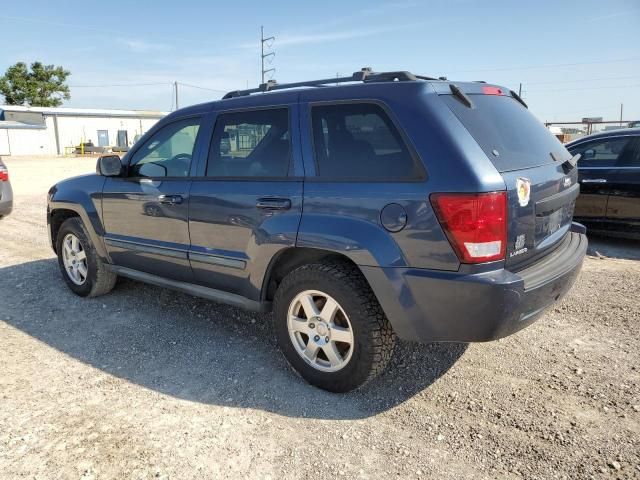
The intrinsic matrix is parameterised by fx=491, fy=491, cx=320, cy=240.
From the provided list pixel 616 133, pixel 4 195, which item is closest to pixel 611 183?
pixel 616 133

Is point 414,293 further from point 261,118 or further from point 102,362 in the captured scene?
point 102,362

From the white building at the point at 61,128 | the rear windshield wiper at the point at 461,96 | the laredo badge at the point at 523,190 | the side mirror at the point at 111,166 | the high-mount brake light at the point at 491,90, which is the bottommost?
the laredo badge at the point at 523,190

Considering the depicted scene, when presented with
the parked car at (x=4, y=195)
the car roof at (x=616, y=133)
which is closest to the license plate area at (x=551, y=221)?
the car roof at (x=616, y=133)

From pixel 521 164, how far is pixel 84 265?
4.06 metres

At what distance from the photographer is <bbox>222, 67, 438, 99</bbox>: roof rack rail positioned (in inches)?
115

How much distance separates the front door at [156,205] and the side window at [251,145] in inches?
9.4

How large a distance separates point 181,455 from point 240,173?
1.84m

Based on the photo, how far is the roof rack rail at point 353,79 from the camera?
292 cm

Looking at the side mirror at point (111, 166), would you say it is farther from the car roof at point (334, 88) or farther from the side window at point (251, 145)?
the side window at point (251, 145)

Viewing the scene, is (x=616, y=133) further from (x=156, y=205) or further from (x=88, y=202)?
(x=88, y=202)

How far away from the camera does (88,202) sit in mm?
4562

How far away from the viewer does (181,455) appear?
2549 mm

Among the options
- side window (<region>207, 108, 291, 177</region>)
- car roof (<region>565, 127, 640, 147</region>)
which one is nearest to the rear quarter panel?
side window (<region>207, 108, 291, 177</region>)

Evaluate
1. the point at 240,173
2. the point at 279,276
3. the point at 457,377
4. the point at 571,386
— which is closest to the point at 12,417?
the point at 279,276
